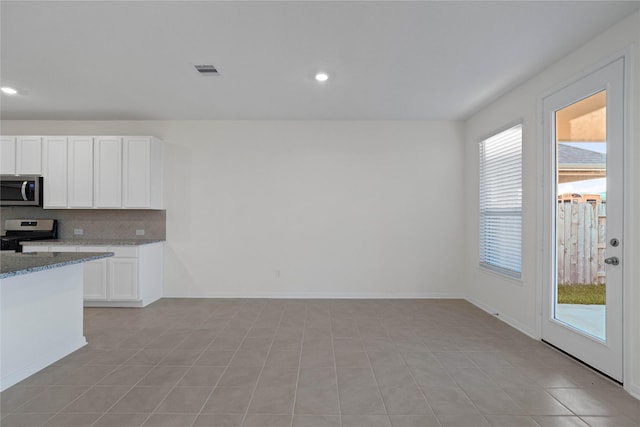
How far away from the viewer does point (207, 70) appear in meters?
3.30

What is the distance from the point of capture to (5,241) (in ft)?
14.5

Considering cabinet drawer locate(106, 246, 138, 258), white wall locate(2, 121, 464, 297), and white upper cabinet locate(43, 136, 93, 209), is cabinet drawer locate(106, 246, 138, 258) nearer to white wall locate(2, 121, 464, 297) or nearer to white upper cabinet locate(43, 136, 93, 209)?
white wall locate(2, 121, 464, 297)

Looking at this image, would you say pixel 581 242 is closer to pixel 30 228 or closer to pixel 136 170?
pixel 136 170

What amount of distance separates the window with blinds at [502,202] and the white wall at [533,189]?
138 mm

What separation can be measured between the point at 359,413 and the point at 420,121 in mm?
4230

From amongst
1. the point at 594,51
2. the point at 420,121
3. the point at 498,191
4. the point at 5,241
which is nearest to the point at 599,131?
the point at 594,51

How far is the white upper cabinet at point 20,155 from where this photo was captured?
460 centimetres

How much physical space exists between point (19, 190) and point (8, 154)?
56 cm

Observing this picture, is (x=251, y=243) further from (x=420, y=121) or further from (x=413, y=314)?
(x=420, y=121)

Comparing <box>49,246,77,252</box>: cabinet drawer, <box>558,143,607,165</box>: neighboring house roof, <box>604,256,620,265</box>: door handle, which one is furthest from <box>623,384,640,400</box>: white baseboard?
<box>49,246,77,252</box>: cabinet drawer

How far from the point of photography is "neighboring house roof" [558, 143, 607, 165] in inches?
102

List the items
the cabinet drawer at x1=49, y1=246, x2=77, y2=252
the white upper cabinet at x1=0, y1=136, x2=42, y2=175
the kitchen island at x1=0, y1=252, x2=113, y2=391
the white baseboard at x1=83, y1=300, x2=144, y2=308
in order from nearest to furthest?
the kitchen island at x1=0, y1=252, x2=113, y2=391
the cabinet drawer at x1=49, y1=246, x2=77, y2=252
the white baseboard at x1=83, y1=300, x2=144, y2=308
the white upper cabinet at x1=0, y1=136, x2=42, y2=175

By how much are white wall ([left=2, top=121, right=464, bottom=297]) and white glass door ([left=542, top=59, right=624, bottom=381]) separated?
6.31 ft

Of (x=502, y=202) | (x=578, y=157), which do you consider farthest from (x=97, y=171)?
(x=578, y=157)
